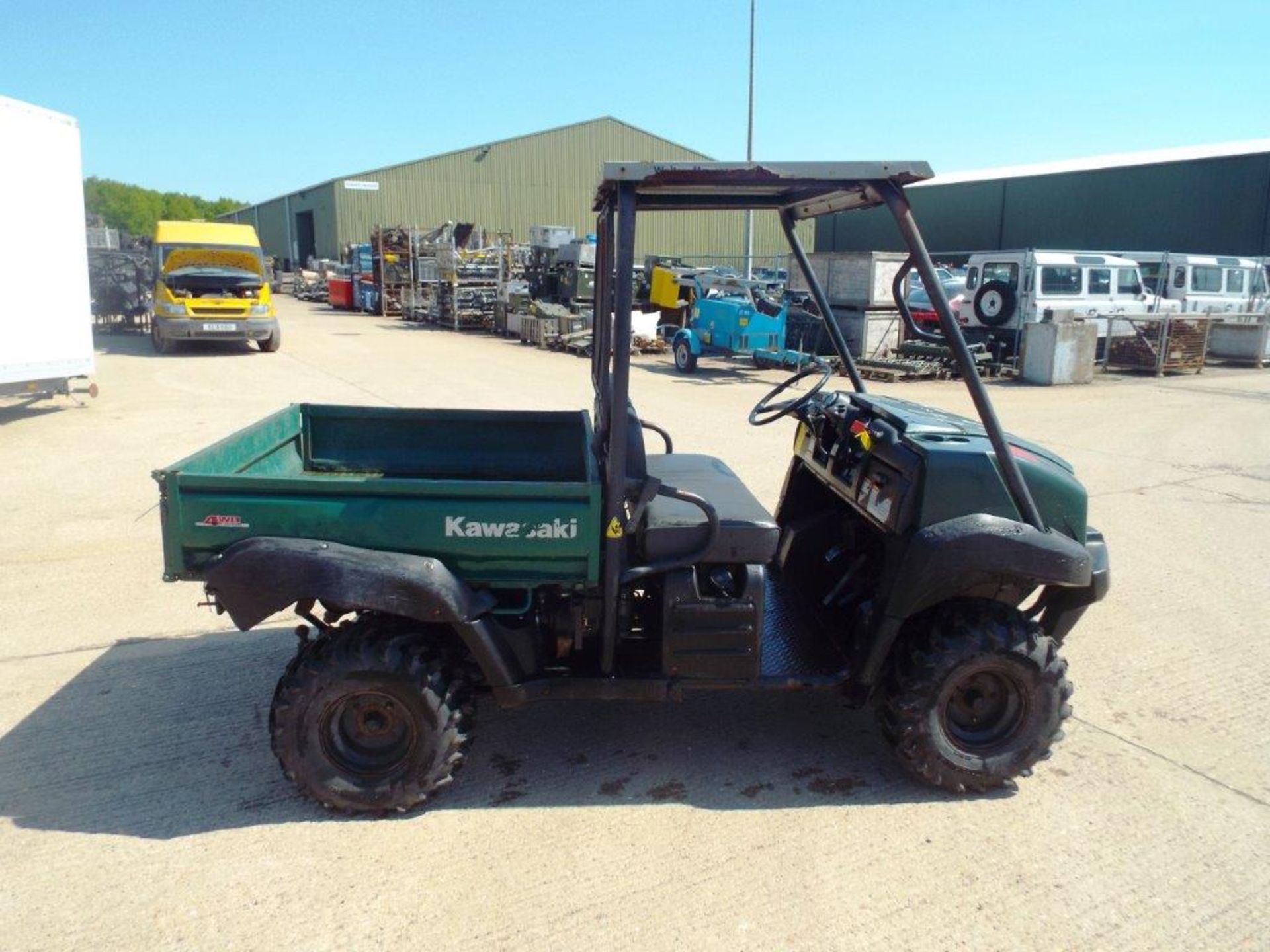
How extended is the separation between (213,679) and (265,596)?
1.52m

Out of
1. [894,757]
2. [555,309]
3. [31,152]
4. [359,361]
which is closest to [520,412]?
[894,757]

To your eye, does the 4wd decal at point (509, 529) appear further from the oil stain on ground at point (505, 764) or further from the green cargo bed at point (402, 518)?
the oil stain on ground at point (505, 764)

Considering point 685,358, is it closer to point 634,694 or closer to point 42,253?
point 42,253

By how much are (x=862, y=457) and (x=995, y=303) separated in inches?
578

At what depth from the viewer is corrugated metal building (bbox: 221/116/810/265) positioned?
1676 inches

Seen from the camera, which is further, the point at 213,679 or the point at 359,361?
the point at 359,361

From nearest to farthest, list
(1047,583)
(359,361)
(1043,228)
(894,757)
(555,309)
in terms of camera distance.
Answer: (1047,583), (894,757), (359,361), (555,309), (1043,228)

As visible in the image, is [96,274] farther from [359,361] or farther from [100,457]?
[100,457]

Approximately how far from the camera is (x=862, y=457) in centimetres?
375

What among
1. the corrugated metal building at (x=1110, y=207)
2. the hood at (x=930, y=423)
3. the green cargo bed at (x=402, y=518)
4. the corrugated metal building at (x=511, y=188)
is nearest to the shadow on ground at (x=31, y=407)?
the green cargo bed at (x=402, y=518)

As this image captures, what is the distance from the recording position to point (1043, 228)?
35406mm

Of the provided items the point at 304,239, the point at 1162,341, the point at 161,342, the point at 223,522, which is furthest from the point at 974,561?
the point at 304,239

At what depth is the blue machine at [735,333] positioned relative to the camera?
15852mm

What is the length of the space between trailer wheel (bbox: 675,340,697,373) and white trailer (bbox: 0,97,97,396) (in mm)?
9123
